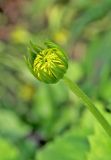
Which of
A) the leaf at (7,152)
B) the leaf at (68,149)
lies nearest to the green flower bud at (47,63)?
the leaf at (68,149)

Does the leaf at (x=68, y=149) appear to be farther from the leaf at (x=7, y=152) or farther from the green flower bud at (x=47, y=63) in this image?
the green flower bud at (x=47, y=63)

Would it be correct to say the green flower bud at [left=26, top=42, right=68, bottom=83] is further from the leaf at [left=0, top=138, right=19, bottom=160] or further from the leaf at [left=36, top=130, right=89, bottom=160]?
the leaf at [left=0, top=138, right=19, bottom=160]

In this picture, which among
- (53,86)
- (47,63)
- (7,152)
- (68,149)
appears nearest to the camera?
(47,63)

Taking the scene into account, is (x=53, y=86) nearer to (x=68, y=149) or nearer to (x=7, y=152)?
(x=7, y=152)

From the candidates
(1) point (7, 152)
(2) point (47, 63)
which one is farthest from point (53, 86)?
(2) point (47, 63)

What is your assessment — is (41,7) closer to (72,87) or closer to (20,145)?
(20,145)

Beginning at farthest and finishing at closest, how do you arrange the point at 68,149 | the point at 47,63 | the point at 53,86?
the point at 53,86
the point at 68,149
the point at 47,63
